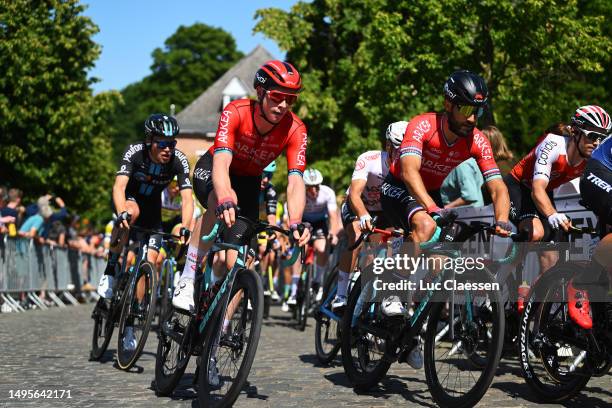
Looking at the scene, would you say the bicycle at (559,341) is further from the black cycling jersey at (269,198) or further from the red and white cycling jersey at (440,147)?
the black cycling jersey at (269,198)

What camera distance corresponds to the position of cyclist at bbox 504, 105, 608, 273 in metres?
7.75

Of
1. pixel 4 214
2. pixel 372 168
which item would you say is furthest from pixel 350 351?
pixel 4 214

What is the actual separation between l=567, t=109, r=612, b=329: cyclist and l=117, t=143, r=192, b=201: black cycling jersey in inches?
179

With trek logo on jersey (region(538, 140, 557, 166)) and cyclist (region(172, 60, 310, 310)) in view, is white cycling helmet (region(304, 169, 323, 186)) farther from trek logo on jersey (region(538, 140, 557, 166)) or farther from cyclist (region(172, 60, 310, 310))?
cyclist (region(172, 60, 310, 310))

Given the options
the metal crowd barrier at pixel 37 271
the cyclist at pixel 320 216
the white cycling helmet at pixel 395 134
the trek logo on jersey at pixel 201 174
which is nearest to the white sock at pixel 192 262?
the trek logo on jersey at pixel 201 174

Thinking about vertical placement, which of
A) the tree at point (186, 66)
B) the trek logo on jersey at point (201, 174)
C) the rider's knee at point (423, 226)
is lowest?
the rider's knee at point (423, 226)

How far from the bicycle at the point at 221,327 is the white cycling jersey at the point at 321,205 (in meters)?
7.57

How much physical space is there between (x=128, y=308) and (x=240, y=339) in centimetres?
300

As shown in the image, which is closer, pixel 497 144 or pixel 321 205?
pixel 497 144

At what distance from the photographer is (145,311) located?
8.78 meters

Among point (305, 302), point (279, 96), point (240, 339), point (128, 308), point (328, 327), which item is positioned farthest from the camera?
point (305, 302)

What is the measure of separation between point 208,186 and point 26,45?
31145mm

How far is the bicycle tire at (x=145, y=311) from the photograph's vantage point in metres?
8.62

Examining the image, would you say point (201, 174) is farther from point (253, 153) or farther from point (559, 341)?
point (559, 341)
